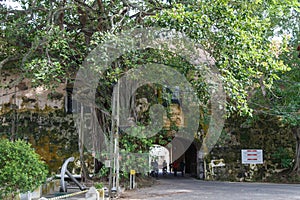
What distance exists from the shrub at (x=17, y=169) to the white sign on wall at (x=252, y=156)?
8.78 meters

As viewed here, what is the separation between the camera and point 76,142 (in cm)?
1367

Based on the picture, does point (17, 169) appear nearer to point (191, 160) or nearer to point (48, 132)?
point (48, 132)

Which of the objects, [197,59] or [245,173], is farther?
[245,173]

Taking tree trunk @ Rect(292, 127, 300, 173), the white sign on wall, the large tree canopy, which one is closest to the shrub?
the large tree canopy

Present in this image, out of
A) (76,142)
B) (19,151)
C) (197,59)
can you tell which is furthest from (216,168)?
(19,151)

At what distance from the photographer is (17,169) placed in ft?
19.5

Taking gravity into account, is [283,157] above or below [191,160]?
above

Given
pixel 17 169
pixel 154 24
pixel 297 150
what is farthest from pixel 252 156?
pixel 17 169

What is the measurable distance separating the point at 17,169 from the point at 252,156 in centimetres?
943

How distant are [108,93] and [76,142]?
3767mm

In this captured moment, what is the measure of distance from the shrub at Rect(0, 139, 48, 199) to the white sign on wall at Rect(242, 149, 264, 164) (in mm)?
8783

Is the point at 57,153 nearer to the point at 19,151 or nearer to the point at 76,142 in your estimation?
the point at 76,142

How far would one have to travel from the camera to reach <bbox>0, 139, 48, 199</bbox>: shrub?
589cm

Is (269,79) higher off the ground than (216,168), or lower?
higher
